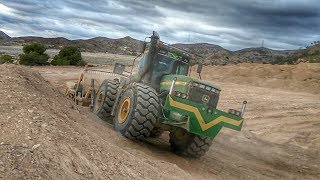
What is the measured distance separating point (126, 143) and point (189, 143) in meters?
1.70

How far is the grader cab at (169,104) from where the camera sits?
988cm

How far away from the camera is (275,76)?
31.2 meters

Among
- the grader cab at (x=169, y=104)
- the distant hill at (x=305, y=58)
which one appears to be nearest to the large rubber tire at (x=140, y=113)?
the grader cab at (x=169, y=104)

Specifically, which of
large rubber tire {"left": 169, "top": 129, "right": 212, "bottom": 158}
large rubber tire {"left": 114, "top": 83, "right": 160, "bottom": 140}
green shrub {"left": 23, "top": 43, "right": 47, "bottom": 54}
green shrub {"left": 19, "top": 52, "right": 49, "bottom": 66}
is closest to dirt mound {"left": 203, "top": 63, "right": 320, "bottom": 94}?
green shrub {"left": 19, "top": 52, "right": 49, "bottom": 66}

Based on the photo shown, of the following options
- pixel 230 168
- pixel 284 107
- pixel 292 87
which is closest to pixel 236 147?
pixel 230 168

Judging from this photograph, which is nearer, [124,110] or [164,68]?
[124,110]

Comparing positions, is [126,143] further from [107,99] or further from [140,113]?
[107,99]

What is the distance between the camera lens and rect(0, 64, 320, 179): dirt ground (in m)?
6.11

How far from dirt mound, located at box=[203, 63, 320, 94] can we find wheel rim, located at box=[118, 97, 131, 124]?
19.2 metres

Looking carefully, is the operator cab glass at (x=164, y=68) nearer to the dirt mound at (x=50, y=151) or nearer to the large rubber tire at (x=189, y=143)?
the large rubber tire at (x=189, y=143)

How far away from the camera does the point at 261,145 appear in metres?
15.3

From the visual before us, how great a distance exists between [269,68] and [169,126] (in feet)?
80.1

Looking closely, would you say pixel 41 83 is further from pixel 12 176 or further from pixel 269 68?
pixel 269 68

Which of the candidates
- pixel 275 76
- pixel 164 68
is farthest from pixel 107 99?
pixel 275 76
